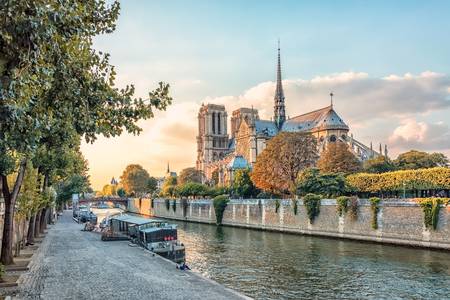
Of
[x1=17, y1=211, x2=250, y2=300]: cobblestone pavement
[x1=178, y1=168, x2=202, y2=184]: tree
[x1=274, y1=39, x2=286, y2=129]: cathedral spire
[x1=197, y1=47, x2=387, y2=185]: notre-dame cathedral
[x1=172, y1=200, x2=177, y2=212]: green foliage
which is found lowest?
[x1=17, y1=211, x2=250, y2=300]: cobblestone pavement

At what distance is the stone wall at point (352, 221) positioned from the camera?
3962cm

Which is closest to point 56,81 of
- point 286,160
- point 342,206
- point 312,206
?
point 342,206

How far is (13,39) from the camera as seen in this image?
8.36 metres

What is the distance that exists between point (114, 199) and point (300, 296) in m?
129

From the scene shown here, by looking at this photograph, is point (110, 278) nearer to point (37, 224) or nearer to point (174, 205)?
point (37, 224)

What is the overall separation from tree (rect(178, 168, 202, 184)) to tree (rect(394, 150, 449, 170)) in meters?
87.6

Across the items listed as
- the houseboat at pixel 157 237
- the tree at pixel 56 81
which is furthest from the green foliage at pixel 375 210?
the tree at pixel 56 81

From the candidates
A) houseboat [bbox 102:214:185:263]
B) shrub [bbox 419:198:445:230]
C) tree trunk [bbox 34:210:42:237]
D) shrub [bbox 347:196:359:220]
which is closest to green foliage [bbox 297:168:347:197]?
shrub [bbox 347:196:359:220]

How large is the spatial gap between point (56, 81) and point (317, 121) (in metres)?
118

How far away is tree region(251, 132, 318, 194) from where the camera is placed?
72750 millimetres

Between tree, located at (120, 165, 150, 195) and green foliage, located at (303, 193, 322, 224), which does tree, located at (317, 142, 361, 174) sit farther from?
tree, located at (120, 165, 150, 195)

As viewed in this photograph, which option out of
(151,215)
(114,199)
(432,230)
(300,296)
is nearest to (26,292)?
(300,296)

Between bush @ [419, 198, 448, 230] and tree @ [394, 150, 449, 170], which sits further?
tree @ [394, 150, 449, 170]

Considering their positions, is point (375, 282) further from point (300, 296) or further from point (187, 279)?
point (187, 279)
